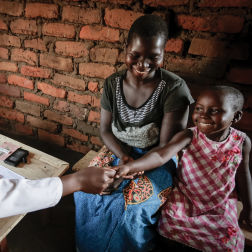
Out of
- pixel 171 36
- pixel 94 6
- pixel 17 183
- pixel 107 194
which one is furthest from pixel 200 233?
pixel 94 6

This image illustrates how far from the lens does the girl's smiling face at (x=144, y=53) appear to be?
Answer: 92 cm

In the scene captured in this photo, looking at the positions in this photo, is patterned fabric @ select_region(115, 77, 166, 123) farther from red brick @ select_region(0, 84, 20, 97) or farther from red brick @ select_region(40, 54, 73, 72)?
red brick @ select_region(0, 84, 20, 97)

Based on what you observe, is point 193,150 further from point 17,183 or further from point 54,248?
point 54,248

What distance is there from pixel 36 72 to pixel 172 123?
1.27 meters

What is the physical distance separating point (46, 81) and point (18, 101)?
1.41ft

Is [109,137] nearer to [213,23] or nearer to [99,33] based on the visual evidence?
[99,33]

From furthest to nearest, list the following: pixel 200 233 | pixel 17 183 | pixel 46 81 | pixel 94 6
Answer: pixel 46 81 → pixel 94 6 → pixel 200 233 → pixel 17 183

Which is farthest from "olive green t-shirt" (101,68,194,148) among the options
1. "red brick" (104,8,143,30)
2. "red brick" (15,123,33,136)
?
"red brick" (15,123,33,136)

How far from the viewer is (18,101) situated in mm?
1972

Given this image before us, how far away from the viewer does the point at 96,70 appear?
1.53m

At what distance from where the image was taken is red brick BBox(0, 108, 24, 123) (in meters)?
2.05

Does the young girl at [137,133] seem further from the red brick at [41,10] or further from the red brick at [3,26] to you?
the red brick at [3,26]

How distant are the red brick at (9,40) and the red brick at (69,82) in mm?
412

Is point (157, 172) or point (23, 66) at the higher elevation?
point (23, 66)
